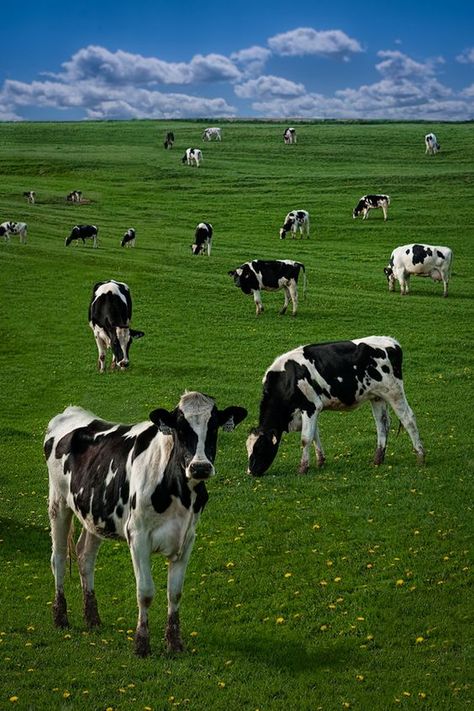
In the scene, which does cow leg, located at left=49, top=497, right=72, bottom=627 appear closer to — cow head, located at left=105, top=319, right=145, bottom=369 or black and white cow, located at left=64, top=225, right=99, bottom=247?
cow head, located at left=105, top=319, right=145, bottom=369

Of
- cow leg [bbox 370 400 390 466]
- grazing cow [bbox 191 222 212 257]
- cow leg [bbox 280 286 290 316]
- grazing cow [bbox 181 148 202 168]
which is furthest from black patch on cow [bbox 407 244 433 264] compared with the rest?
grazing cow [bbox 181 148 202 168]

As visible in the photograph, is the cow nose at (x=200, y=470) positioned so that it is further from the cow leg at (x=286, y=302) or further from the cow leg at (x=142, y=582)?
the cow leg at (x=286, y=302)

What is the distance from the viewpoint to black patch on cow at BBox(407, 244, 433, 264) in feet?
140

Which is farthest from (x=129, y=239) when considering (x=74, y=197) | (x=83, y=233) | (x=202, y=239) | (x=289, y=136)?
(x=289, y=136)

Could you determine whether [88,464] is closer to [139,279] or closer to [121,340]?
[121,340]

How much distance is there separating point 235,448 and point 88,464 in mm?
11373

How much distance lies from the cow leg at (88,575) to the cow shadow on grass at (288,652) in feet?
5.76

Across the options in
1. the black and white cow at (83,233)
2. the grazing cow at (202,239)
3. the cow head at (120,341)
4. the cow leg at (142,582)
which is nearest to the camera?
the cow leg at (142,582)

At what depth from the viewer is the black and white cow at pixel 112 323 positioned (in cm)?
3150

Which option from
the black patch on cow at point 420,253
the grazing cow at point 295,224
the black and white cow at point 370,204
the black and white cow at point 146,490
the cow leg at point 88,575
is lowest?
the cow leg at point 88,575

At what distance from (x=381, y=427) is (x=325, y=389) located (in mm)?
1612

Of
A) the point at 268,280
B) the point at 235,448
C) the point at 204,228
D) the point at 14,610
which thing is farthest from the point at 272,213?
the point at 14,610

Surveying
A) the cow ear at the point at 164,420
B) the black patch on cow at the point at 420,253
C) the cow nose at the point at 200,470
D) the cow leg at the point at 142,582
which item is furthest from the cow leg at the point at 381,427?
the black patch on cow at the point at 420,253

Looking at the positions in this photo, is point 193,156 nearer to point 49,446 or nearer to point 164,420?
point 49,446
